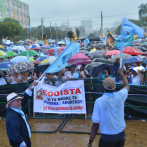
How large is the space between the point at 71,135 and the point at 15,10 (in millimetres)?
95920

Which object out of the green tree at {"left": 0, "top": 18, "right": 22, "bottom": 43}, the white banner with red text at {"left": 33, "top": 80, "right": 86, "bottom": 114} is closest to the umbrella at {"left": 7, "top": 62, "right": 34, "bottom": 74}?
the white banner with red text at {"left": 33, "top": 80, "right": 86, "bottom": 114}

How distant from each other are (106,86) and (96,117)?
502 mm

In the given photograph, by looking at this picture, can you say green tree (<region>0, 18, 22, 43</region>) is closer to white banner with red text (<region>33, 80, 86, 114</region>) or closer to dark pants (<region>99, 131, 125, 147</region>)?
white banner with red text (<region>33, 80, 86, 114</region>)

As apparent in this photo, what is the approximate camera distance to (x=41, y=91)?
6480 millimetres

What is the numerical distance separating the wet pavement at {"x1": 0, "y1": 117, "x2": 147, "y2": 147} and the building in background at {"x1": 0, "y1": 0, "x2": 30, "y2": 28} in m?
77.7

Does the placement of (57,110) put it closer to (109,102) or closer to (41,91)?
(41,91)

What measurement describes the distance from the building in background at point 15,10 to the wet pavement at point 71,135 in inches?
3058

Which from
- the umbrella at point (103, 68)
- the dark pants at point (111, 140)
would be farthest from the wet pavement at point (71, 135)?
the dark pants at point (111, 140)

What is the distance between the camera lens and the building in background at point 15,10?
79775 mm

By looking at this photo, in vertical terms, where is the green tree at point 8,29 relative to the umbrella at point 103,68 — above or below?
above

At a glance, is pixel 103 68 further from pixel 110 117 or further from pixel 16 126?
pixel 16 126

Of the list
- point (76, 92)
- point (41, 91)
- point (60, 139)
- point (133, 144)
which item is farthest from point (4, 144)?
point (133, 144)

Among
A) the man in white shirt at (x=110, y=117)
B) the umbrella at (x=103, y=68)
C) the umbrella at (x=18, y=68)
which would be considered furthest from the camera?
the umbrella at (x=18, y=68)

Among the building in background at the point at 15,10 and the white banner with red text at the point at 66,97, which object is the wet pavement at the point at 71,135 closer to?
the white banner with red text at the point at 66,97
